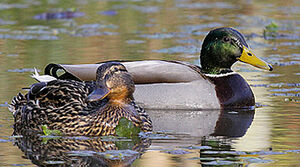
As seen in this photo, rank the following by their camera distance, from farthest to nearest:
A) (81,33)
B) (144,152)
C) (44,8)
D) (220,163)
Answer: (44,8)
(81,33)
(144,152)
(220,163)

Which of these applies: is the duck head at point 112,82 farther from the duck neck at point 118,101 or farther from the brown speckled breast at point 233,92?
the brown speckled breast at point 233,92

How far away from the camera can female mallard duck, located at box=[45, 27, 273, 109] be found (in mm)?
8938

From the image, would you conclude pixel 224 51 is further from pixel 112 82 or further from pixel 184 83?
pixel 112 82

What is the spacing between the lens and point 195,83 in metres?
9.01

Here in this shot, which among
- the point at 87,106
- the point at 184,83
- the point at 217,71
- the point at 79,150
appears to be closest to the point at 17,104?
the point at 87,106

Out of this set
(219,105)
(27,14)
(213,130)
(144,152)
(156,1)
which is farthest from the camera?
(156,1)

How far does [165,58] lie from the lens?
1245 centimetres

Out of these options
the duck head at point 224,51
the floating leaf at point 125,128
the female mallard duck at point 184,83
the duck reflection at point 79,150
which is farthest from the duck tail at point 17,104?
the duck head at point 224,51

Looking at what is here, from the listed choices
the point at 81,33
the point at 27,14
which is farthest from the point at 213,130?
the point at 27,14

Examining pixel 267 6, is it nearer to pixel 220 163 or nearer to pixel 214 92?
pixel 214 92

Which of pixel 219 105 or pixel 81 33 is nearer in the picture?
pixel 219 105

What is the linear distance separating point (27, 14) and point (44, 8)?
4.66ft

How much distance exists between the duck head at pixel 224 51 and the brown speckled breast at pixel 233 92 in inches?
7.4

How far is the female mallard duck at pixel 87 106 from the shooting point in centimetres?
682
